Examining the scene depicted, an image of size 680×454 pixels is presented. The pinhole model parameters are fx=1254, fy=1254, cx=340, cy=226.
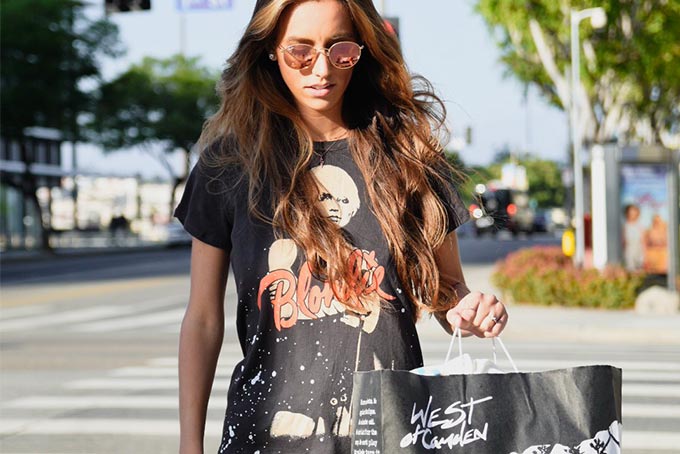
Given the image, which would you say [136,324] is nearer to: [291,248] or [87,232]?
[291,248]

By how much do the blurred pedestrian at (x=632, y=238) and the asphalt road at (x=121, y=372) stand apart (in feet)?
18.5

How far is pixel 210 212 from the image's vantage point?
8.91 feet

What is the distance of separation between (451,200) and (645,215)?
19.0 m

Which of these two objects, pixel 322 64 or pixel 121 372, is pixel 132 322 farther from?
pixel 322 64

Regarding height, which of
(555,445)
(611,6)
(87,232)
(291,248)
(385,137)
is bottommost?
(87,232)

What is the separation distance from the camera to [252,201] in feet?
8.76

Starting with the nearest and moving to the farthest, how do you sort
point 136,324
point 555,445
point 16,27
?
point 555,445
point 136,324
point 16,27

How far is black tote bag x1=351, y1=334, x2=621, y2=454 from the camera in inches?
89.2

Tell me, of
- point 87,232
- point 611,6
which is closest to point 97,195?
point 87,232

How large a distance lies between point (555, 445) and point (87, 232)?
64.8 metres

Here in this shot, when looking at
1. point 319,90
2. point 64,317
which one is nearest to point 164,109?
point 64,317

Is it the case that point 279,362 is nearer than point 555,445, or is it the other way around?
point 555,445

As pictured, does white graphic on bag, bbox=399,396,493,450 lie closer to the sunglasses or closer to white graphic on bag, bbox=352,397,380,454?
white graphic on bag, bbox=352,397,380,454

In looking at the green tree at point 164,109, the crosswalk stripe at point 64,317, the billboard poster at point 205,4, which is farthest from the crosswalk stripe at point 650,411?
the green tree at point 164,109
